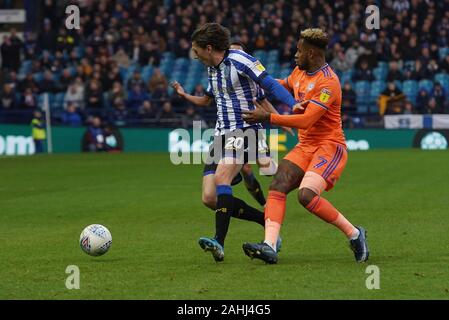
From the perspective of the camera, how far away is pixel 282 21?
3488cm

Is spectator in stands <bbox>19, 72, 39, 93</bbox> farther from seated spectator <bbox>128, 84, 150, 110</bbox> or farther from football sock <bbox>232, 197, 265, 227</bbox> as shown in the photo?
football sock <bbox>232, 197, 265, 227</bbox>

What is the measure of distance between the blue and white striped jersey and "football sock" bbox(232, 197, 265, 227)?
0.73m

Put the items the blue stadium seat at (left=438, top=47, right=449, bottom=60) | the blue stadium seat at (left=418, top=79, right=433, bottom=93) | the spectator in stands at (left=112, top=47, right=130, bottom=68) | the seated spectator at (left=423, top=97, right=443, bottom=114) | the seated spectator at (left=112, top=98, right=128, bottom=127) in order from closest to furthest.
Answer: the seated spectator at (left=423, top=97, right=443, bottom=114) < the blue stadium seat at (left=418, top=79, right=433, bottom=93) < the blue stadium seat at (left=438, top=47, right=449, bottom=60) < the seated spectator at (left=112, top=98, right=128, bottom=127) < the spectator in stands at (left=112, top=47, right=130, bottom=68)

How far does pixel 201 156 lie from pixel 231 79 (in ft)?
60.7

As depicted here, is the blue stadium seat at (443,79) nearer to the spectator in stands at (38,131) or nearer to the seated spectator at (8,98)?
the spectator in stands at (38,131)

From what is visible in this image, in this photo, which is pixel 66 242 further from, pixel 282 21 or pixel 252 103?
pixel 282 21

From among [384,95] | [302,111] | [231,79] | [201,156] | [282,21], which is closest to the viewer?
[302,111]

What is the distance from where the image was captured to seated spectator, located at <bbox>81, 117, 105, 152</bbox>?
31.5m

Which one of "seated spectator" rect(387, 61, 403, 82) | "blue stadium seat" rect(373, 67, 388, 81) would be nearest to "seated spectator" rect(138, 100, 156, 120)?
"blue stadium seat" rect(373, 67, 388, 81)

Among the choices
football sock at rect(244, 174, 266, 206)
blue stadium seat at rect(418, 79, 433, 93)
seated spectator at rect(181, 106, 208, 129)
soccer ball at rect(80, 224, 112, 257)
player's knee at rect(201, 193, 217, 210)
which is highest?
player's knee at rect(201, 193, 217, 210)

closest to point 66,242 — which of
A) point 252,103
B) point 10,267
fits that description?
point 10,267

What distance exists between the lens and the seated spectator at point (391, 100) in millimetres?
30719

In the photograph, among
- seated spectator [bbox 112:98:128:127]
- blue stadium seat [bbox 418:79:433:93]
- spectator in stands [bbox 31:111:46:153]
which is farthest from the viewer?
seated spectator [bbox 112:98:128:127]

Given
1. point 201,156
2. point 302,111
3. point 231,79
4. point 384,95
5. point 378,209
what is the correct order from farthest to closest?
1. point 384,95
2. point 201,156
3. point 378,209
4. point 231,79
5. point 302,111
